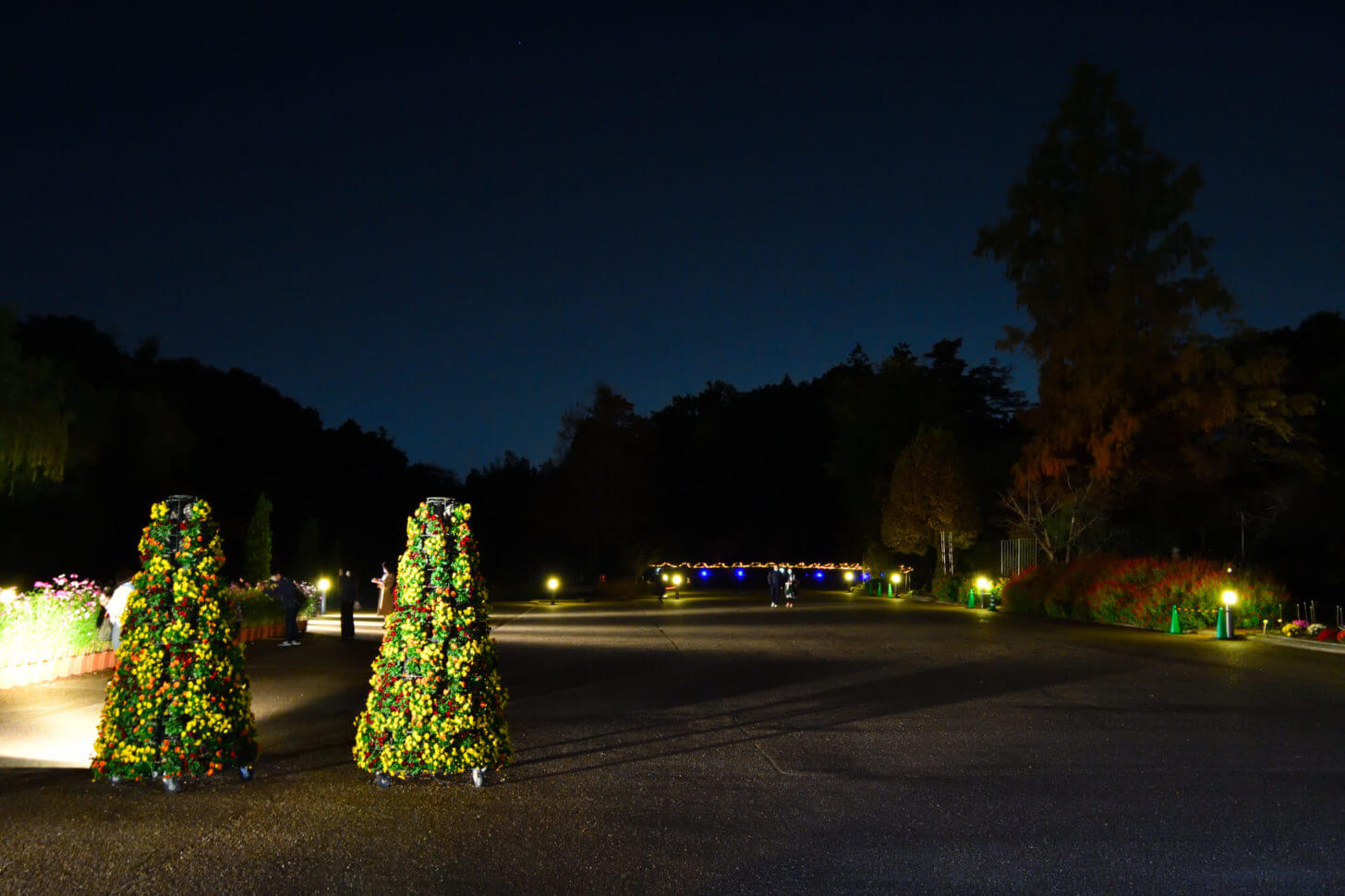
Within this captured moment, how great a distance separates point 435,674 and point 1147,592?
24.4 m

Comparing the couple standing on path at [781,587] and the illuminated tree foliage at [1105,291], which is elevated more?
the illuminated tree foliage at [1105,291]

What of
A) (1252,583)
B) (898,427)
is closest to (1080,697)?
(1252,583)

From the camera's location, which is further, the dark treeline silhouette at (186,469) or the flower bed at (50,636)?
the dark treeline silhouette at (186,469)

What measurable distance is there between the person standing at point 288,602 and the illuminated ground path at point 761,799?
5825 millimetres

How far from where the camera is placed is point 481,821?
7941 mm

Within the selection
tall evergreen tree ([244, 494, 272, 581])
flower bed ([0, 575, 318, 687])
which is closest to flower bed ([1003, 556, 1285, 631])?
flower bed ([0, 575, 318, 687])

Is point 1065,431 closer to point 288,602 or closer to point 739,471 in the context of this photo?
point 288,602

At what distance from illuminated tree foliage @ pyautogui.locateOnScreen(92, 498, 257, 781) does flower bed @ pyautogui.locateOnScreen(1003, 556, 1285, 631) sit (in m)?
23.0

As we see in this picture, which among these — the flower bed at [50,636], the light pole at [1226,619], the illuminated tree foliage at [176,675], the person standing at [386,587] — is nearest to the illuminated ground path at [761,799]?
the illuminated tree foliage at [176,675]

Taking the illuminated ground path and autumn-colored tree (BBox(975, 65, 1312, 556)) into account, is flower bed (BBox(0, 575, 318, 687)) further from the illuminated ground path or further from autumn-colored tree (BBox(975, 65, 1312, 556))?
autumn-colored tree (BBox(975, 65, 1312, 556))

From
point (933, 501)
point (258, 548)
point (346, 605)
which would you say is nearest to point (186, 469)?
point (258, 548)

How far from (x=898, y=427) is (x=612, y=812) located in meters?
62.6

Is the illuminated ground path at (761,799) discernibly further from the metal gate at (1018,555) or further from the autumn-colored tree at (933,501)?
the autumn-colored tree at (933,501)

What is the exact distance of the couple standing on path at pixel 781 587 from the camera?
144ft
